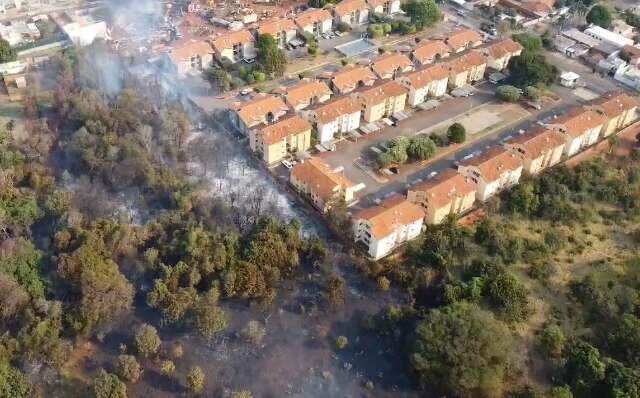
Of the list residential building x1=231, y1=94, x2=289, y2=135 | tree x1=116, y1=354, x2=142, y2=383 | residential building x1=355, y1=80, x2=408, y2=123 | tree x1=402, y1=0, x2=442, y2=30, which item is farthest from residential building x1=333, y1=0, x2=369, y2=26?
tree x1=116, y1=354, x2=142, y2=383

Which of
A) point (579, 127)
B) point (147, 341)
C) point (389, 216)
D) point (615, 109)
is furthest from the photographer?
point (615, 109)

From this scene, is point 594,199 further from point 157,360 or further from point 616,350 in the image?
point 157,360

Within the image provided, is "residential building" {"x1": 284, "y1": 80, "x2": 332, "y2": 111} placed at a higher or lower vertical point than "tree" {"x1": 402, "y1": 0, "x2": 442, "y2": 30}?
lower

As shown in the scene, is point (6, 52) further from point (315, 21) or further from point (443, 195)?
point (443, 195)

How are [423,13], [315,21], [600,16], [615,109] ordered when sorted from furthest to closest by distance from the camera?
[600,16] → [423,13] → [315,21] → [615,109]

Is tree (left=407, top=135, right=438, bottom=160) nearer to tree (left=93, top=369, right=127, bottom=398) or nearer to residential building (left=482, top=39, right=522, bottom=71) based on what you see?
residential building (left=482, top=39, right=522, bottom=71)

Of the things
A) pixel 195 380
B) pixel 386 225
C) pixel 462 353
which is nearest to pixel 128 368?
pixel 195 380
